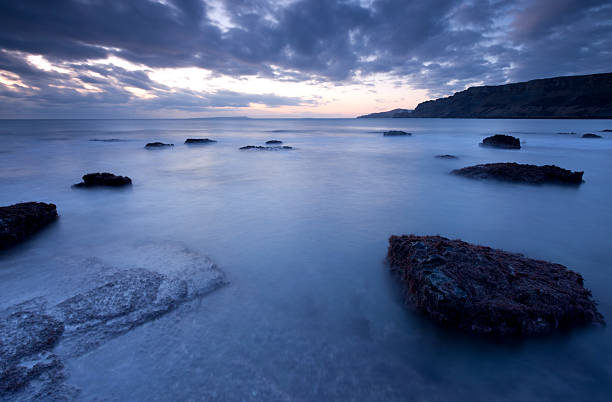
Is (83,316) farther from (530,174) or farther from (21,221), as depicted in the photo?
(530,174)

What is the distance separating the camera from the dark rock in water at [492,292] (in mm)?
2773

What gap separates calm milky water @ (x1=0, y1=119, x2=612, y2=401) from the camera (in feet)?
7.77

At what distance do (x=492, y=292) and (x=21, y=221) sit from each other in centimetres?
741

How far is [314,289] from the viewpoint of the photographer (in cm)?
373

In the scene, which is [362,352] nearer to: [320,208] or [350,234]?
[350,234]

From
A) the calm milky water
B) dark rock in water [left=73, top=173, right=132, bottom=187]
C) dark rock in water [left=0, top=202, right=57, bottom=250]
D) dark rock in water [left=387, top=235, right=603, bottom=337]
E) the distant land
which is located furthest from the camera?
Result: the distant land

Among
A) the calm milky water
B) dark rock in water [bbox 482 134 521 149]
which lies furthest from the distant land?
the calm milky water

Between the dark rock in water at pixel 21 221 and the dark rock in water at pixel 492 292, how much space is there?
20.9ft

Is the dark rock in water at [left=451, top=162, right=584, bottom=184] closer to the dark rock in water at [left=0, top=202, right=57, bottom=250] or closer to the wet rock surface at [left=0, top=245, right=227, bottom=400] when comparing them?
the wet rock surface at [left=0, top=245, right=227, bottom=400]

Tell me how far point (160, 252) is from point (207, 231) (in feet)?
3.75

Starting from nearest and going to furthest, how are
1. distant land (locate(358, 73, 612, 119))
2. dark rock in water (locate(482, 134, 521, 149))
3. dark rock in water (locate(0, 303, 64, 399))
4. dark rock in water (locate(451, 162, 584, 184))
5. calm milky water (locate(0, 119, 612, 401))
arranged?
dark rock in water (locate(0, 303, 64, 399)) < calm milky water (locate(0, 119, 612, 401)) < dark rock in water (locate(451, 162, 584, 184)) < dark rock in water (locate(482, 134, 521, 149)) < distant land (locate(358, 73, 612, 119))

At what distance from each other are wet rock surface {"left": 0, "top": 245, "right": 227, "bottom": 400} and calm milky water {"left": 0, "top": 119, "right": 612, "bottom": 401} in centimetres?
16

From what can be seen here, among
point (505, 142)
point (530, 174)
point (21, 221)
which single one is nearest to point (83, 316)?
point (21, 221)

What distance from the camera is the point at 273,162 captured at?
15273 millimetres
